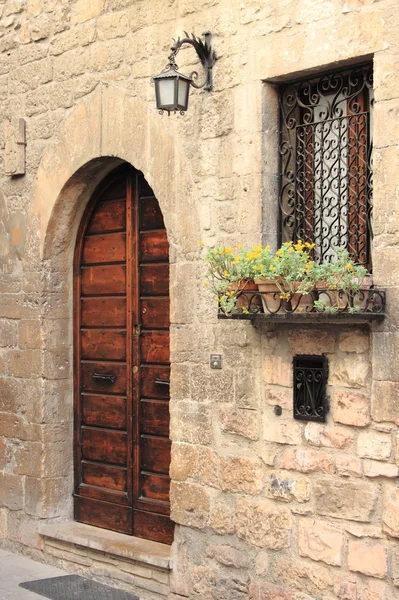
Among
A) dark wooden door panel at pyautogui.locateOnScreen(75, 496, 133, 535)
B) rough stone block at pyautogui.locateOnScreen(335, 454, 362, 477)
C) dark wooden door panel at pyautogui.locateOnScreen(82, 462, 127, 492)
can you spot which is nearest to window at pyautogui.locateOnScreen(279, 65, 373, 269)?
rough stone block at pyautogui.locateOnScreen(335, 454, 362, 477)

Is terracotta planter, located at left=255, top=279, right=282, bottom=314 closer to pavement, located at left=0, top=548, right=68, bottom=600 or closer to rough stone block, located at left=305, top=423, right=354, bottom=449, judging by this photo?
rough stone block, located at left=305, top=423, right=354, bottom=449

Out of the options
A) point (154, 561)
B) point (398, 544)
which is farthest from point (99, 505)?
point (398, 544)

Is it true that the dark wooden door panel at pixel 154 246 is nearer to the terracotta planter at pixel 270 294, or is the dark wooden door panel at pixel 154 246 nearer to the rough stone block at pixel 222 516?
the terracotta planter at pixel 270 294

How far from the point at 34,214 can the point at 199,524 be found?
277cm

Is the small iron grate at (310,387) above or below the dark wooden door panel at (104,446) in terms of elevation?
above

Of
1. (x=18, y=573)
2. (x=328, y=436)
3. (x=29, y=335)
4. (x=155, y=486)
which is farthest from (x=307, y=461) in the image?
(x=29, y=335)

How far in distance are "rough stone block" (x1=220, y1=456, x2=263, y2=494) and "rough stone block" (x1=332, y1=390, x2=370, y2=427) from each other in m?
0.69

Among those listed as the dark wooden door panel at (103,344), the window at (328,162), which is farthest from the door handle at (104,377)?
the window at (328,162)

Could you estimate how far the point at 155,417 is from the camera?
6.96 m

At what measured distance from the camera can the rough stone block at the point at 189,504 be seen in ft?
20.1

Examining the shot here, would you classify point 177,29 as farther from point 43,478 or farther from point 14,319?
point 43,478

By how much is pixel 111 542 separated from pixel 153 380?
1.16m

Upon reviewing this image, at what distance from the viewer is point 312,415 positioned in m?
5.49

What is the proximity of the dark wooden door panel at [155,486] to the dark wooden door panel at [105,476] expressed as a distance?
22 cm
